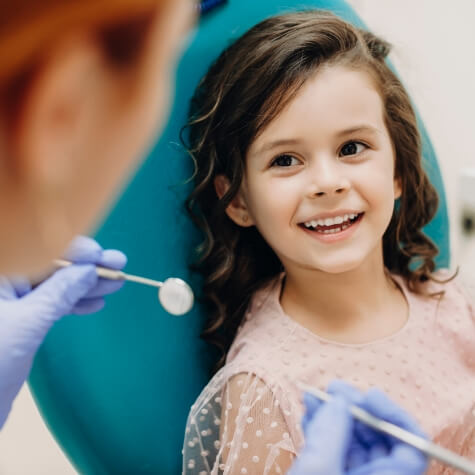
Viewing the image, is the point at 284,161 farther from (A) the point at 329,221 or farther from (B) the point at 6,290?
(B) the point at 6,290

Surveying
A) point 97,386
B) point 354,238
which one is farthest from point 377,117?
point 97,386

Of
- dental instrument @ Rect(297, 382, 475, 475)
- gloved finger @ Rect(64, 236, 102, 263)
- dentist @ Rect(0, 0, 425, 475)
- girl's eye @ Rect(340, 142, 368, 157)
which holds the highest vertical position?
dentist @ Rect(0, 0, 425, 475)

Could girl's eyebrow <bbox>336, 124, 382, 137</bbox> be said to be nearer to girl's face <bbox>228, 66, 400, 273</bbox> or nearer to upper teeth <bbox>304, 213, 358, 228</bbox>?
girl's face <bbox>228, 66, 400, 273</bbox>

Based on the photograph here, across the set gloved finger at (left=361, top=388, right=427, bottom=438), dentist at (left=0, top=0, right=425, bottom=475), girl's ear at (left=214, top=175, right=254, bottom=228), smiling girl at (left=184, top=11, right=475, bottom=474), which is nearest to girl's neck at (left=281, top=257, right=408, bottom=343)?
smiling girl at (left=184, top=11, right=475, bottom=474)

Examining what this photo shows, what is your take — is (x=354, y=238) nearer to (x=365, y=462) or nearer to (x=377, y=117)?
(x=377, y=117)

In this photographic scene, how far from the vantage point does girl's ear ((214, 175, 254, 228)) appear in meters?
1.02

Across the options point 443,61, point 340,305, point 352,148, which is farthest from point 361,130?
point 443,61

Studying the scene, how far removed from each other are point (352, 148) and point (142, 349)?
1.42 feet

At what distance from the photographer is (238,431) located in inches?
34.8

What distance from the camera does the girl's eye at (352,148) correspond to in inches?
37.1

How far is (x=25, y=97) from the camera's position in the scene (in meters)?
0.29

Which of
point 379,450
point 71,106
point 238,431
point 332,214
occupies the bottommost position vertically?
point 238,431

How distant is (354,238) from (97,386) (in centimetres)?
43

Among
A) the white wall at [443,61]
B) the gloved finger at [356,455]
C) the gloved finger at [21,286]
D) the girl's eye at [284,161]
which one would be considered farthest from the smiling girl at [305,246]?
the white wall at [443,61]
